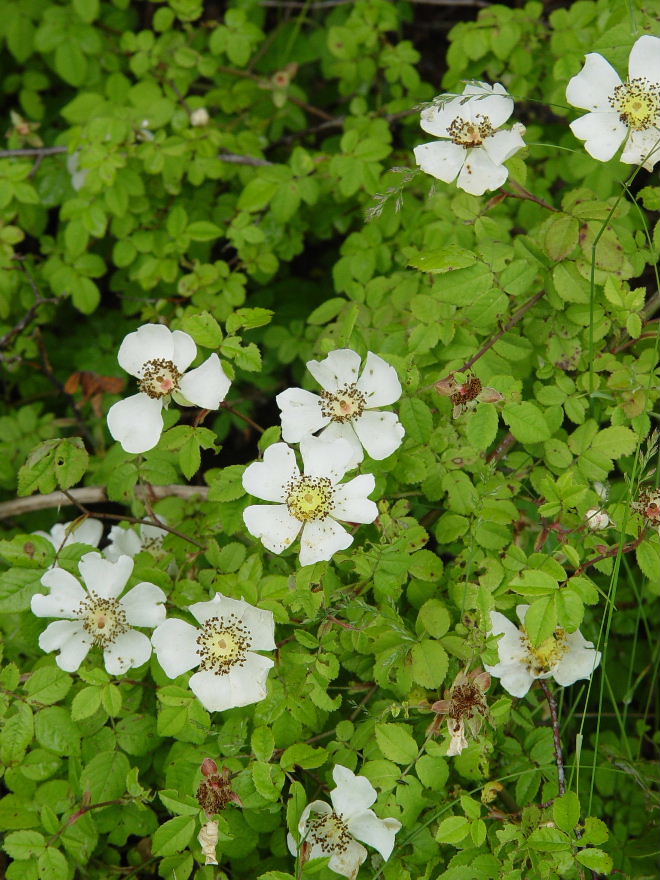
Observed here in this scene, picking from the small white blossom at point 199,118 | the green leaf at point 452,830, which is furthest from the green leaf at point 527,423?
the small white blossom at point 199,118

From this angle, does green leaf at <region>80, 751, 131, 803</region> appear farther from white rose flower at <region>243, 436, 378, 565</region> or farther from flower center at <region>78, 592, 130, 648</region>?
white rose flower at <region>243, 436, 378, 565</region>

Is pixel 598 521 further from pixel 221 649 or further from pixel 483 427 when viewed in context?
pixel 221 649

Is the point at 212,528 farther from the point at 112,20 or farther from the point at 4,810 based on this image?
the point at 112,20

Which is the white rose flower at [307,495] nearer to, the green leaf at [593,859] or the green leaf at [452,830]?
the green leaf at [452,830]

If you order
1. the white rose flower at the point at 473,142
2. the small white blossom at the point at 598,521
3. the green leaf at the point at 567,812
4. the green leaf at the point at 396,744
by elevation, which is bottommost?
the green leaf at the point at 396,744

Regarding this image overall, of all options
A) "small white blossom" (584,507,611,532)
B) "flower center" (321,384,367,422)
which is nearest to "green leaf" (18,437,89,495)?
"flower center" (321,384,367,422)

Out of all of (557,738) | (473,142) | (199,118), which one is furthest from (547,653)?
(199,118)
